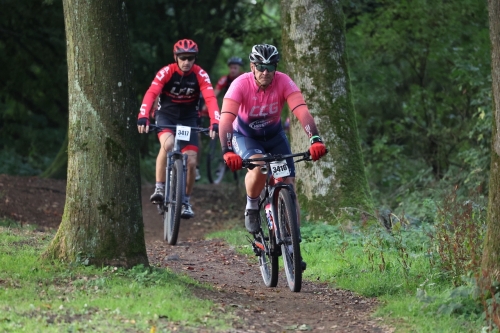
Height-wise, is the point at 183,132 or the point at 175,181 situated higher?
the point at 183,132

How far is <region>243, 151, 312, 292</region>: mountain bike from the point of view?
25.2 feet

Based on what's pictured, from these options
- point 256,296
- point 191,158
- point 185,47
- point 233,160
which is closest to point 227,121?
point 233,160

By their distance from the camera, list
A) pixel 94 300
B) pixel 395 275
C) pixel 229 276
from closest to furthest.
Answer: pixel 94 300 → pixel 395 275 → pixel 229 276

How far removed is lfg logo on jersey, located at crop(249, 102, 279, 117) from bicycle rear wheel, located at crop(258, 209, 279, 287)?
1049mm

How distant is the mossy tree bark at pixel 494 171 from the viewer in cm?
666

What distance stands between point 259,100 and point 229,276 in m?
2.18

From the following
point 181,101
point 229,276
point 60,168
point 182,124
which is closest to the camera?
point 229,276

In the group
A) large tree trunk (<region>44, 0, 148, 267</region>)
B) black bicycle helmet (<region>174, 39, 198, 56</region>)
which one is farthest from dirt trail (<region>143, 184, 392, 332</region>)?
black bicycle helmet (<region>174, 39, 198, 56</region>)

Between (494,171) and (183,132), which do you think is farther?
(183,132)

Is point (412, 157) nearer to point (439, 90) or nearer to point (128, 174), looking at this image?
point (439, 90)

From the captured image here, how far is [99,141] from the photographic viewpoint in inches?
302

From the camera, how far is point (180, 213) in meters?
10.8

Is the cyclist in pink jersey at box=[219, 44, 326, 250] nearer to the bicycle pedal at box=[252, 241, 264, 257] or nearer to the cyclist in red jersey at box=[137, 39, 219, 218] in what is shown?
the bicycle pedal at box=[252, 241, 264, 257]

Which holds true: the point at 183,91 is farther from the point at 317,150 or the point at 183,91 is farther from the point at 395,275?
the point at 395,275
